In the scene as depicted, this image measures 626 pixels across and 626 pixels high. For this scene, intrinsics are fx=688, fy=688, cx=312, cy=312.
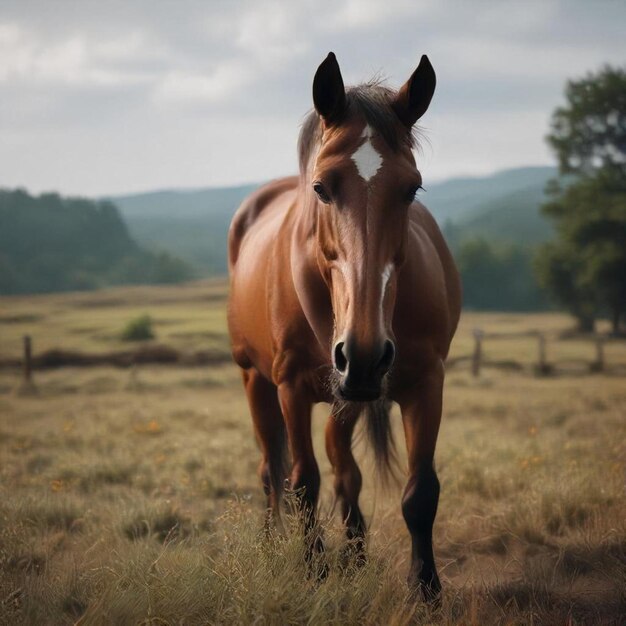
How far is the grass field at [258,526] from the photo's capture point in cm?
269

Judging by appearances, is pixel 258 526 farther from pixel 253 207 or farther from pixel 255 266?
pixel 253 207

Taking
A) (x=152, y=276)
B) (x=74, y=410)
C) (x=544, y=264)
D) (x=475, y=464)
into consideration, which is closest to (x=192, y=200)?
(x=152, y=276)

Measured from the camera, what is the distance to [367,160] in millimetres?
2711

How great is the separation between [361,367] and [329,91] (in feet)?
4.09

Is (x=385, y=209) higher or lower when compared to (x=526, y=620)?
higher

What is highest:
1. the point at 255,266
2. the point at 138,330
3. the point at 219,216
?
the point at 219,216

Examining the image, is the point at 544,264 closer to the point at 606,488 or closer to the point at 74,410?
the point at 74,410

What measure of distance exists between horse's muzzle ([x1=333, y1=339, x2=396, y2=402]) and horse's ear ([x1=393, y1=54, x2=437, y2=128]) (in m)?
1.12

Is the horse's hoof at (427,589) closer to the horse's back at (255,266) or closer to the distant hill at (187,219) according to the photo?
the horse's back at (255,266)

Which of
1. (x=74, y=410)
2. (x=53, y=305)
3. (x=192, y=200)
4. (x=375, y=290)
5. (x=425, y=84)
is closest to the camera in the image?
(x=375, y=290)

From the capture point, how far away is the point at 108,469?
22.7 feet

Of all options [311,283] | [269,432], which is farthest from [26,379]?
[311,283]

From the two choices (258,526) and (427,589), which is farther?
(258,526)

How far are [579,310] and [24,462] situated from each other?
29.1 meters
